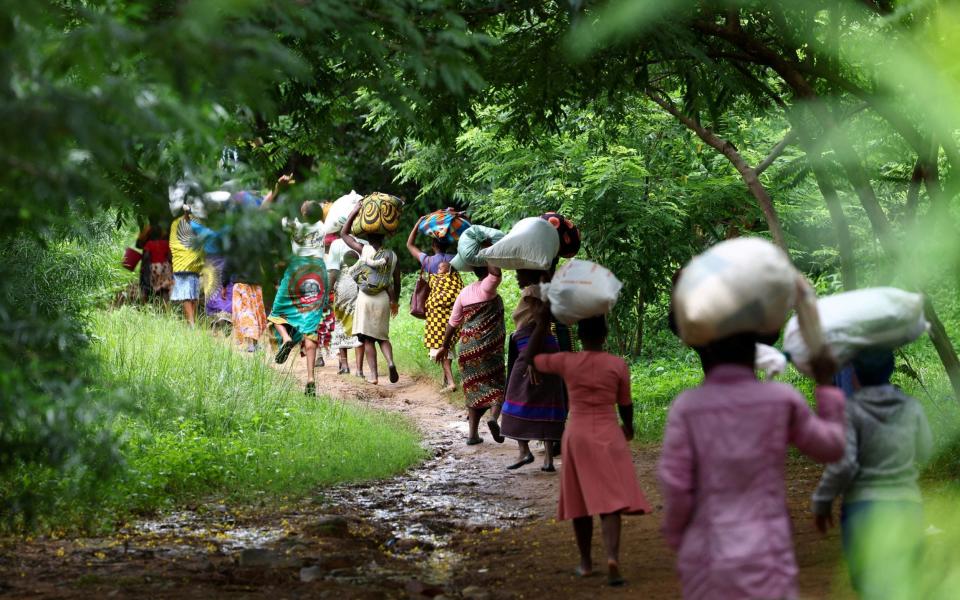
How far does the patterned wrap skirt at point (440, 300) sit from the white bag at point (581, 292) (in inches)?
276

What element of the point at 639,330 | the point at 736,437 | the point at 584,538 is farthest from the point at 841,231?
the point at 639,330

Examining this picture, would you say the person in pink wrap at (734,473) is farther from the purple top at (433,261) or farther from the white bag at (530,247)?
the purple top at (433,261)

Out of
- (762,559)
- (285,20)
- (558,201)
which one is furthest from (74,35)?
(558,201)

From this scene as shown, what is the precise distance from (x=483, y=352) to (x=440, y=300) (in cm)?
269

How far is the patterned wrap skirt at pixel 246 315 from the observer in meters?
14.7

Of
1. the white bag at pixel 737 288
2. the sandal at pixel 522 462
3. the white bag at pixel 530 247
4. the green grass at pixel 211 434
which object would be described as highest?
the white bag at pixel 530 247

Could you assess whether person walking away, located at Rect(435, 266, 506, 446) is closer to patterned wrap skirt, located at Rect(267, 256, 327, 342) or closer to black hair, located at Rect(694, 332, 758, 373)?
patterned wrap skirt, located at Rect(267, 256, 327, 342)

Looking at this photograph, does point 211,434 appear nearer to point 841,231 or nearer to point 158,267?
point 841,231

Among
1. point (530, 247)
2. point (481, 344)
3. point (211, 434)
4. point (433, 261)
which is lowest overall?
point (211, 434)

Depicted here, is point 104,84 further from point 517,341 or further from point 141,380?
point 141,380

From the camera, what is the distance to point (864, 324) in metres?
4.06

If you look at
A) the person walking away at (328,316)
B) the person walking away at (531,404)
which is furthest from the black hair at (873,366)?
the person walking away at (328,316)

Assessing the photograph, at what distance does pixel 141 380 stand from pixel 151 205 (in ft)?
17.9

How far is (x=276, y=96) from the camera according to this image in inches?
245
